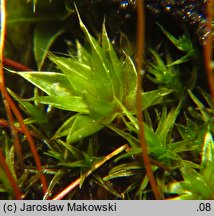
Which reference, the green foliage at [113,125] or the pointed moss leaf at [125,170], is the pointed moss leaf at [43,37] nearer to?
the green foliage at [113,125]

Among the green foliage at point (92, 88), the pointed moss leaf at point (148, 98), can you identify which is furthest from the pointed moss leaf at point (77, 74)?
the pointed moss leaf at point (148, 98)

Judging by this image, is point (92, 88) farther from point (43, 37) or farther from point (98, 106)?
point (43, 37)

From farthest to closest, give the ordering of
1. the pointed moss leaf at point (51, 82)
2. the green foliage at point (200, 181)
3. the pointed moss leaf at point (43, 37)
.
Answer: the pointed moss leaf at point (43, 37) < the pointed moss leaf at point (51, 82) < the green foliage at point (200, 181)

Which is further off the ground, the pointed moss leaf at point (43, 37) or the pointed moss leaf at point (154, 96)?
the pointed moss leaf at point (43, 37)

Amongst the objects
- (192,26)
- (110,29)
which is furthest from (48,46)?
(192,26)

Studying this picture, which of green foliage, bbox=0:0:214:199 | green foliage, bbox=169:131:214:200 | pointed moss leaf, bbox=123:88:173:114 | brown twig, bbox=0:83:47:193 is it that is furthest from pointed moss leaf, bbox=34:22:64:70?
green foliage, bbox=169:131:214:200
